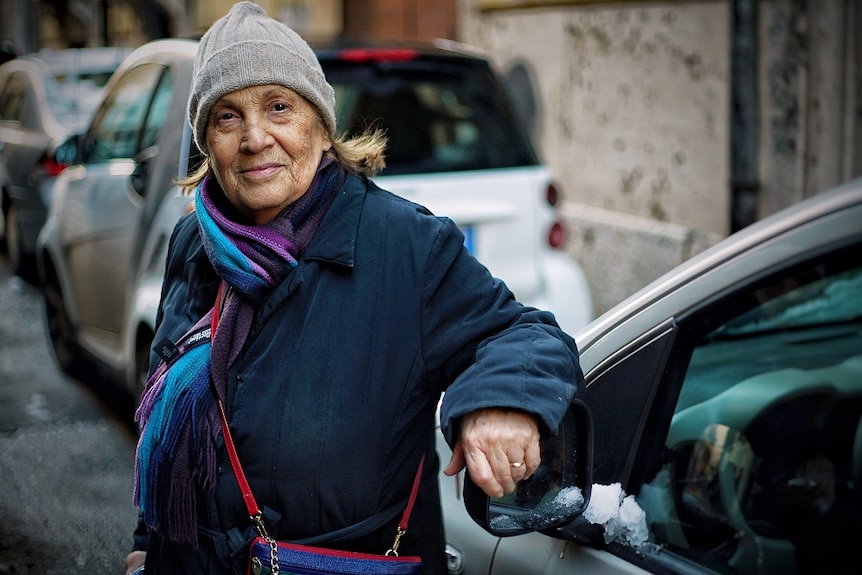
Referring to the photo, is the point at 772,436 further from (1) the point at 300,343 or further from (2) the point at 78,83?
(2) the point at 78,83

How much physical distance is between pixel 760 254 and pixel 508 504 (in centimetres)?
58

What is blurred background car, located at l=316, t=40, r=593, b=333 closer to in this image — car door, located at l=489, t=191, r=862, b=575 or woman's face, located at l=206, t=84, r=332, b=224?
car door, located at l=489, t=191, r=862, b=575

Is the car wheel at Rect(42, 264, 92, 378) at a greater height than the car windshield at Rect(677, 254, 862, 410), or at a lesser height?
lesser

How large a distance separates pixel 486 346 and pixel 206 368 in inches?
19.6

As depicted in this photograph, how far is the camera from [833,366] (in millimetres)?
2949

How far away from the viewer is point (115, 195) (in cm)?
523

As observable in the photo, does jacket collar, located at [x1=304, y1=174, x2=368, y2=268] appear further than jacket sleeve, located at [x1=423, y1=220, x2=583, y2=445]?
Yes

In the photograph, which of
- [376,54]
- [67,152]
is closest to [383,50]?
[376,54]

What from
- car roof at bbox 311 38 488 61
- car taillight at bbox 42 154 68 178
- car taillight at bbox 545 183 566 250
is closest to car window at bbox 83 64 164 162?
car roof at bbox 311 38 488 61

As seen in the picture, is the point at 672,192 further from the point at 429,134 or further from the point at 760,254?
the point at 760,254

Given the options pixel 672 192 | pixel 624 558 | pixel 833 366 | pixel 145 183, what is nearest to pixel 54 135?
pixel 145 183

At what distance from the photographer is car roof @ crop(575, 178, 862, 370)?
172 cm


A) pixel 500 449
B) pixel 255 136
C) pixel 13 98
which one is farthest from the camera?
pixel 13 98

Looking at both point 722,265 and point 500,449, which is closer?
point 500,449
